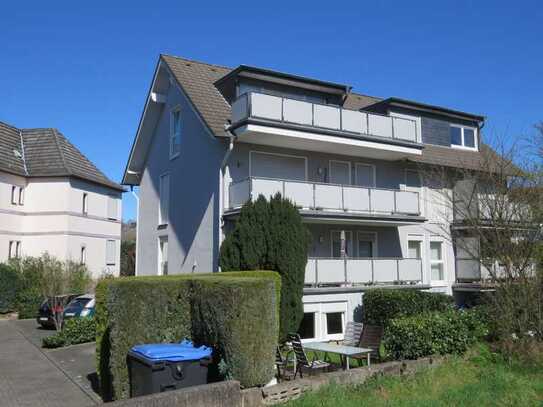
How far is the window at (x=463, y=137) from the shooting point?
24.8 meters

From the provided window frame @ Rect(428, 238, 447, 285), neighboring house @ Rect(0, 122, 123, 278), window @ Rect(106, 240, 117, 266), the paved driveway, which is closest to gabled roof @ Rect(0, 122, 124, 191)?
neighboring house @ Rect(0, 122, 123, 278)

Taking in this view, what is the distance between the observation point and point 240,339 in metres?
8.28

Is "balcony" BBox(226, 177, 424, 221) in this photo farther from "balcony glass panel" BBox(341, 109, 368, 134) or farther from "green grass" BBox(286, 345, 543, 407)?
"green grass" BBox(286, 345, 543, 407)

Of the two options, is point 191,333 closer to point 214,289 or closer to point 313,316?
point 214,289

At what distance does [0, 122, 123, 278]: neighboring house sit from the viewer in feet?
109

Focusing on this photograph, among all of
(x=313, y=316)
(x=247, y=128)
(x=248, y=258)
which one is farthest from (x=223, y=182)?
(x=313, y=316)

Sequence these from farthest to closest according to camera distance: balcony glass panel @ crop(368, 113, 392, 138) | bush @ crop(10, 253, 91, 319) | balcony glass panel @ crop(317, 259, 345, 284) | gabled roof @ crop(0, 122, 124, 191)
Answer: gabled roof @ crop(0, 122, 124, 191) < bush @ crop(10, 253, 91, 319) < balcony glass panel @ crop(368, 113, 392, 138) < balcony glass panel @ crop(317, 259, 345, 284)

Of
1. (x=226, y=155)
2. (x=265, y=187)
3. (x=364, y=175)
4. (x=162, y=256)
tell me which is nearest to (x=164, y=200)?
(x=162, y=256)

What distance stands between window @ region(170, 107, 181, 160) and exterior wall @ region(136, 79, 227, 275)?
31 cm

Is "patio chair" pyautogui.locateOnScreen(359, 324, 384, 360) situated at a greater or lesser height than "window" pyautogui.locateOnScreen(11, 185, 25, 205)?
lesser

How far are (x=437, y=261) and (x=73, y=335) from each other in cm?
1390

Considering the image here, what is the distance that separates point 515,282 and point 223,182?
932cm

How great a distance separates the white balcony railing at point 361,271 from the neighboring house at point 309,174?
0.04 meters

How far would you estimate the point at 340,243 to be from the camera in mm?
20312
